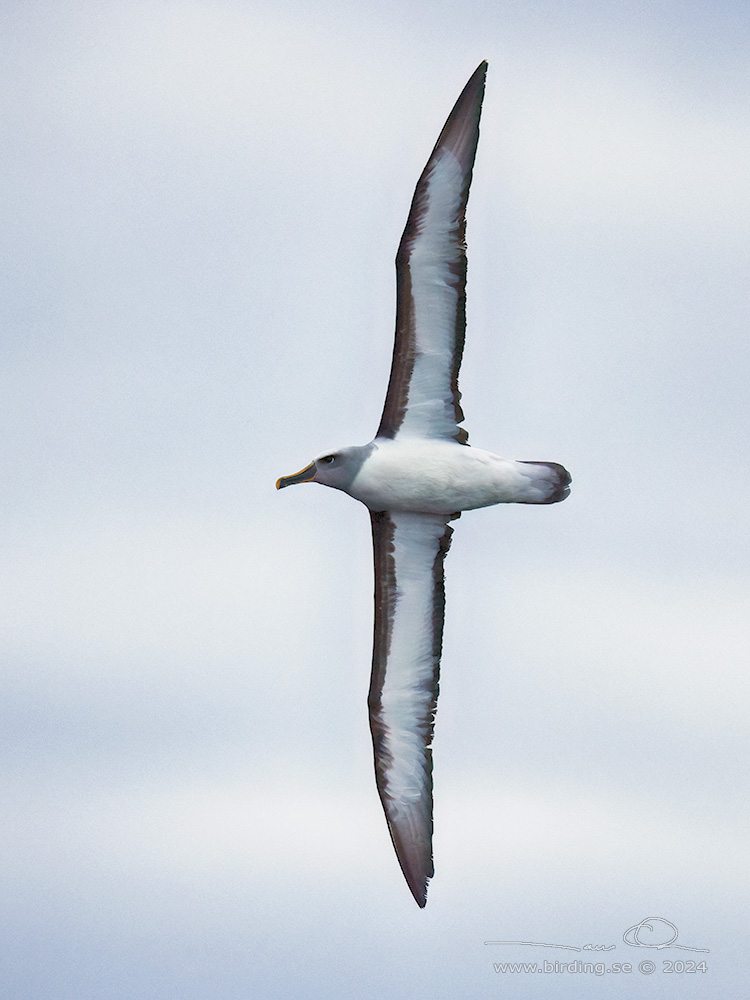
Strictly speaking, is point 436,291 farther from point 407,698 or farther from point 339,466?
point 407,698

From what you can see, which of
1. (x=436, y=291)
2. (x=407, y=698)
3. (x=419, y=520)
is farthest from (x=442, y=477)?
(x=407, y=698)

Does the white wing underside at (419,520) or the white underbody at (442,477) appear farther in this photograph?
the white underbody at (442,477)

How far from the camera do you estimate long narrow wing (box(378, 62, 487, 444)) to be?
22797 millimetres

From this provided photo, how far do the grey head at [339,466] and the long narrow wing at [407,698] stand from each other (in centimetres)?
136

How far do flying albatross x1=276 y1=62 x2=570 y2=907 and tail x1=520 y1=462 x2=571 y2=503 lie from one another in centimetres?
1

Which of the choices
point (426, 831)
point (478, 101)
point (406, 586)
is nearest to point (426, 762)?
point (426, 831)

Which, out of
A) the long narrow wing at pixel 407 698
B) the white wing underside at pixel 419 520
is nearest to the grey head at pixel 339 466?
the white wing underside at pixel 419 520

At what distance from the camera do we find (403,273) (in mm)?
23172

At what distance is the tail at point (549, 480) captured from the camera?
23.5 m

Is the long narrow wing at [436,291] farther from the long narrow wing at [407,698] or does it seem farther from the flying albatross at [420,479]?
the long narrow wing at [407,698]

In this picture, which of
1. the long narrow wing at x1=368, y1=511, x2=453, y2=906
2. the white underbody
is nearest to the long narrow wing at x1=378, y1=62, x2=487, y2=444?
the white underbody

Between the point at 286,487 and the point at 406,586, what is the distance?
2.31m

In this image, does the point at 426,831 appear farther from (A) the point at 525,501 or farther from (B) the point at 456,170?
(B) the point at 456,170

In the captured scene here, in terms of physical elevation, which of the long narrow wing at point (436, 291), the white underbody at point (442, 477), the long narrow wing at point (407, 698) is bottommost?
the long narrow wing at point (407, 698)
